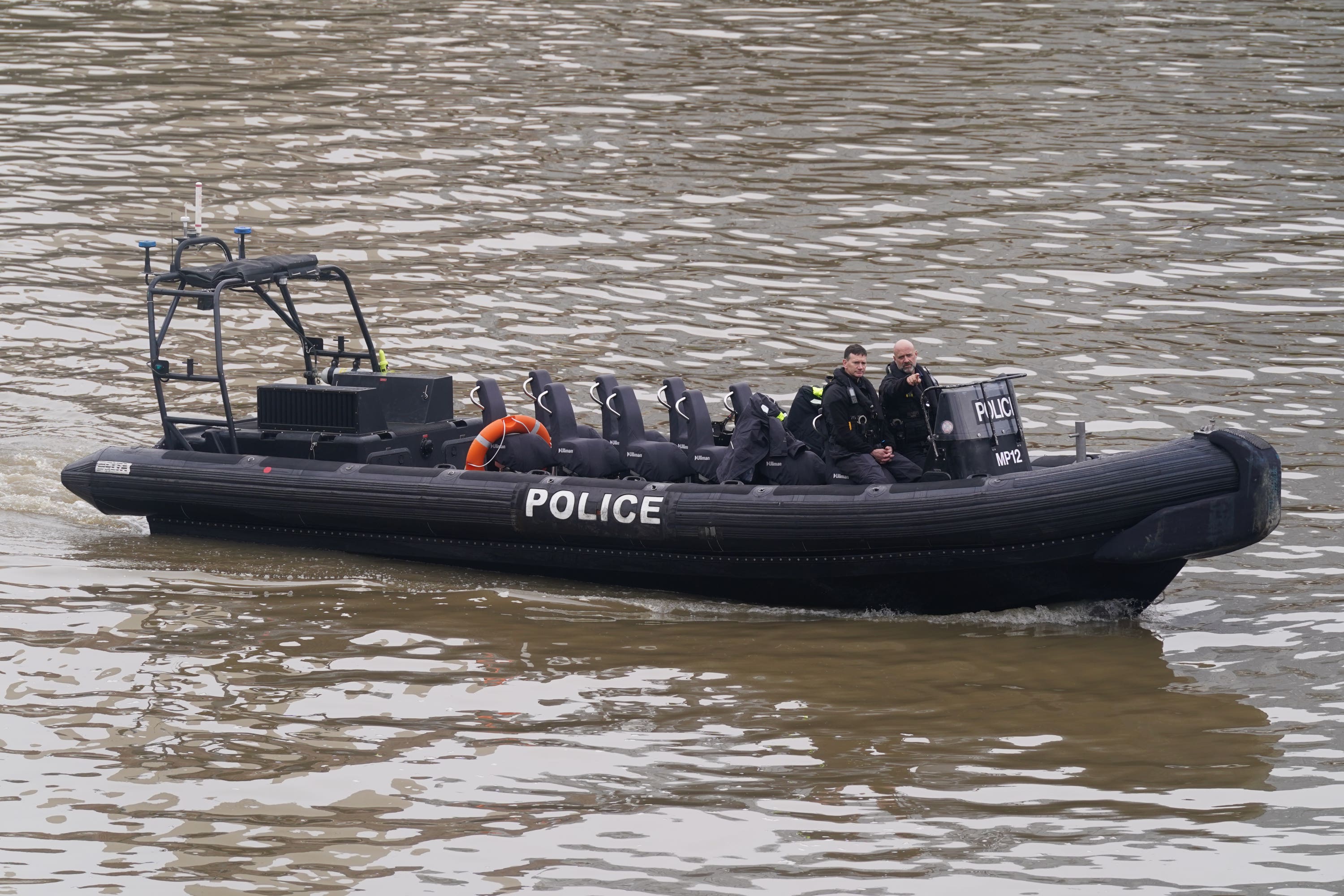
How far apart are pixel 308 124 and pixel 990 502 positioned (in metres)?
15.2

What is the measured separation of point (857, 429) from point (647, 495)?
1346mm

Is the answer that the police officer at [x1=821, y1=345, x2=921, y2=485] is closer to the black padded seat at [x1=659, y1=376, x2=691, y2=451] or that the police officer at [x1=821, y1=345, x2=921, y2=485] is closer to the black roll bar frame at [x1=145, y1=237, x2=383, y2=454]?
the black padded seat at [x1=659, y1=376, x2=691, y2=451]

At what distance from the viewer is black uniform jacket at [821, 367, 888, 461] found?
36.8 ft

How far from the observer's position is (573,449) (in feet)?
39.7

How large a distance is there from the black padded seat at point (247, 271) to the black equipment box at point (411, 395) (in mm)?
926

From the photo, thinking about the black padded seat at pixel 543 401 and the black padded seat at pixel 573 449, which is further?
the black padded seat at pixel 543 401

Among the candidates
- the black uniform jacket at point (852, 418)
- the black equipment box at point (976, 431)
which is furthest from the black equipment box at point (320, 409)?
the black equipment box at point (976, 431)

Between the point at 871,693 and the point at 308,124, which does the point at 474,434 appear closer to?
the point at 871,693

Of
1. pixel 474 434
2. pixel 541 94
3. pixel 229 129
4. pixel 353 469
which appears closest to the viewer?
pixel 353 469

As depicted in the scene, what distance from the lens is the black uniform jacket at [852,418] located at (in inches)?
441

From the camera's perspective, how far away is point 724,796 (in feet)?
27.3

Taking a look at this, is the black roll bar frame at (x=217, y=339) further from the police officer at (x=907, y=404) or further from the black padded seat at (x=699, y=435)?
the police officer at (x=907, y=404)

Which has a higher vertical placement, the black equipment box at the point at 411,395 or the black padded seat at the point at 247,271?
the black padded seat at the point at 247,271

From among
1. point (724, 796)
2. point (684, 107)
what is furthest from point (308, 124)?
point (724, 796)
